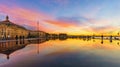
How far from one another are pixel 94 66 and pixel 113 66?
1.46 metres

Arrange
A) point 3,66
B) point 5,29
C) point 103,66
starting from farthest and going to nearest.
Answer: point 5,29, point 103,66, point 3,66

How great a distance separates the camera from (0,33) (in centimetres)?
6650

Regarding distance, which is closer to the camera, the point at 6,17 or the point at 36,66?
the point at 36,66

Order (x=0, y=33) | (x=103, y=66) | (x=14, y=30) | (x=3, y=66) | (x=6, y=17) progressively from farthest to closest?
1. (x=6, y=17)
2. (x=14, y=30)
3. (x=0, y=33)
4. (x=103, y=66)
5. (x=3, y=66)

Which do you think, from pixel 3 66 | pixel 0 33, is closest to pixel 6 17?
pixel 0 33

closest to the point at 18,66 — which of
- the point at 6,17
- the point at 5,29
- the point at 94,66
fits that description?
the point at 94,66

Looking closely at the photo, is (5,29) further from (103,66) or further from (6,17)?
(103,66)

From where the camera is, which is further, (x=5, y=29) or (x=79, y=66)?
(x=5, y=29)

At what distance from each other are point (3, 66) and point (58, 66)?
391 cm

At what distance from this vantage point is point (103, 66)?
14.9 meters

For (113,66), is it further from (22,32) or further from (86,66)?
(22,32)

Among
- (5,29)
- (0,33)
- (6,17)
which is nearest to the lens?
(0,33)

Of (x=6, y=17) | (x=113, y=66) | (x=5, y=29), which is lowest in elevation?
(x=113, y=66)

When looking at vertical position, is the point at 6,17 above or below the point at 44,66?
above
